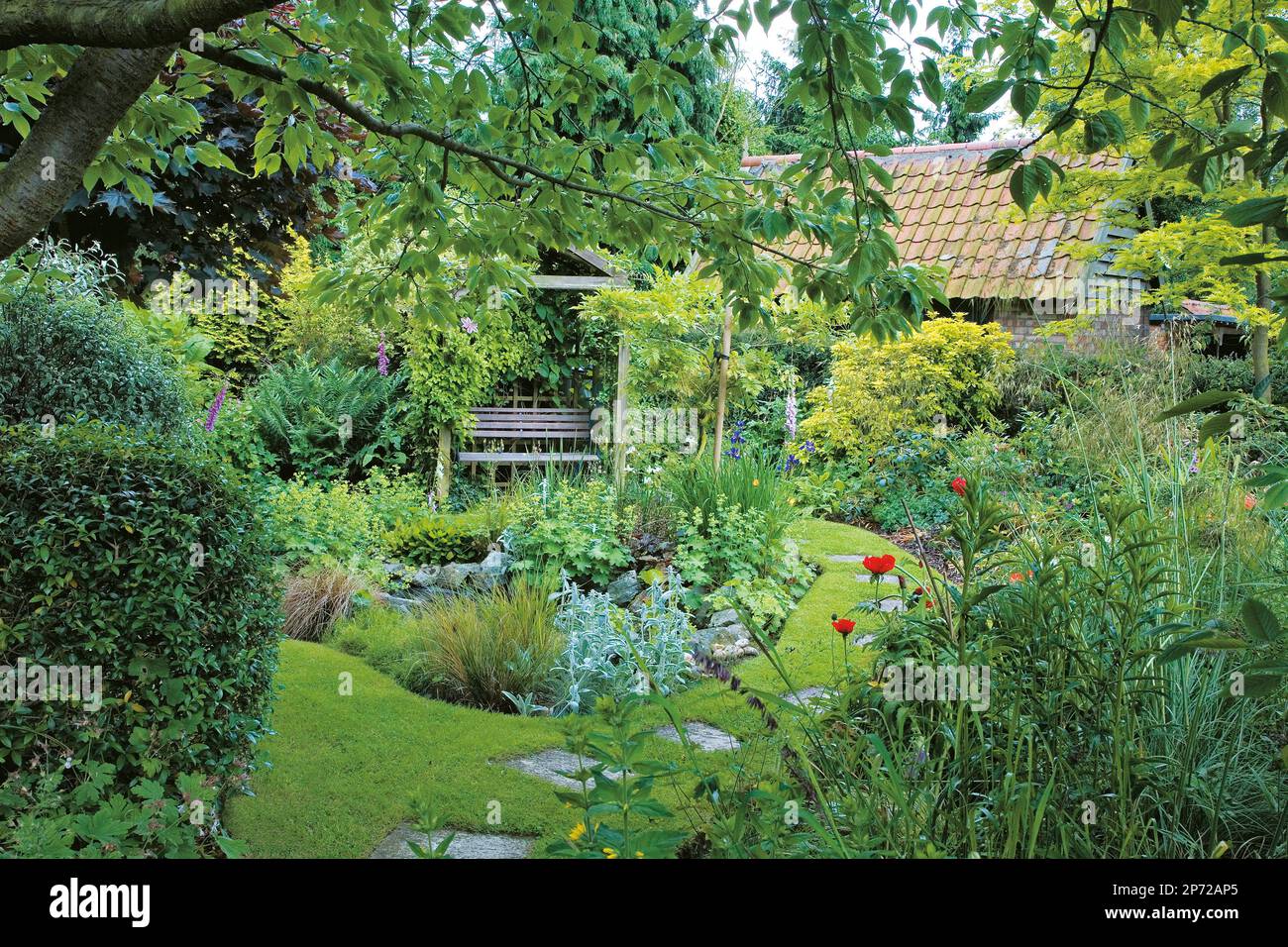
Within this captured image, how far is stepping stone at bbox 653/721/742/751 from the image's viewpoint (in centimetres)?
373

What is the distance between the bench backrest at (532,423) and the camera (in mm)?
9531

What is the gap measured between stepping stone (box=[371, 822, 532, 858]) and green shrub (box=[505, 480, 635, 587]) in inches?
108

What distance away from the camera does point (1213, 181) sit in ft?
5.11

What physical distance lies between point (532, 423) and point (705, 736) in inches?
244

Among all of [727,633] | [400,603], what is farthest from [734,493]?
[400,603]

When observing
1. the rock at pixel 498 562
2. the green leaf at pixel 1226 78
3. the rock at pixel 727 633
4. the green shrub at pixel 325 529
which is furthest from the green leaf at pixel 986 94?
the green shrub at pixel 325 529

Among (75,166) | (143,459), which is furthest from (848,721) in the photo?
(75,166)

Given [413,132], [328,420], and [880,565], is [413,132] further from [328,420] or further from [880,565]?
[328,420]

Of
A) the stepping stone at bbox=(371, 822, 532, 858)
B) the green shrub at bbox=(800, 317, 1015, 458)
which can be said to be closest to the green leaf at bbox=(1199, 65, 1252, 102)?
the stepping stone at bbox=(371, 822, 532, 858)

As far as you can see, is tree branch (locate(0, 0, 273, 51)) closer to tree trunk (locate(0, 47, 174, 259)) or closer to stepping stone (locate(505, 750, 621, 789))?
tree trunk (locate(0, 47, 174, 259))

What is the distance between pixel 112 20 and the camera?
1.60 m

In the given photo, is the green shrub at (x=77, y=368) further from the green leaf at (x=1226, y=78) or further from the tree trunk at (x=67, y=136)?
the green leaf at (x=1226, y=78)
